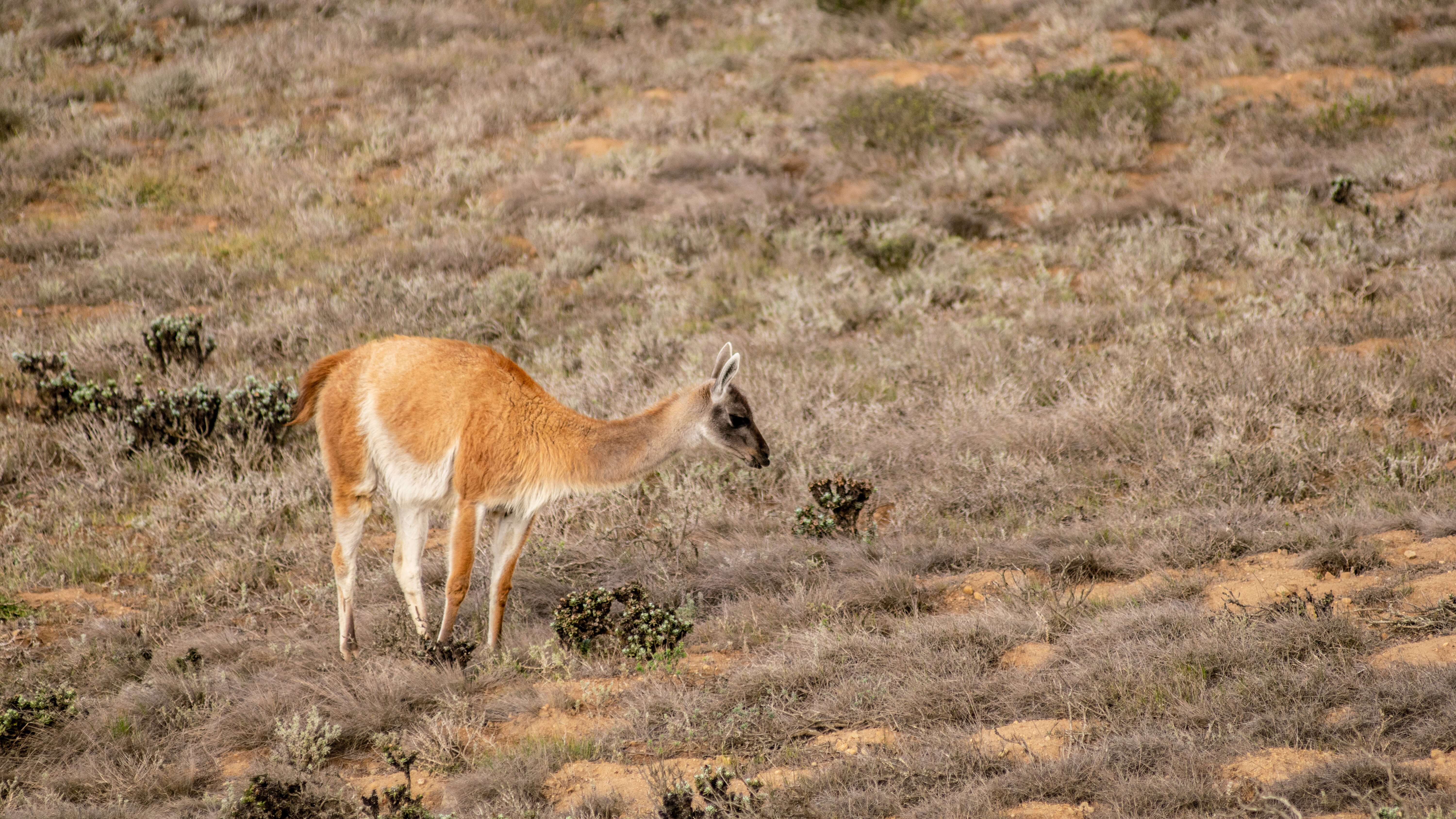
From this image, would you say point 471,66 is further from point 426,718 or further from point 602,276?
point 426,718

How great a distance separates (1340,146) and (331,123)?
1266 centimetres

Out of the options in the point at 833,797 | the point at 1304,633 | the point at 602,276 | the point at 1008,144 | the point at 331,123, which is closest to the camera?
the point at 833,797

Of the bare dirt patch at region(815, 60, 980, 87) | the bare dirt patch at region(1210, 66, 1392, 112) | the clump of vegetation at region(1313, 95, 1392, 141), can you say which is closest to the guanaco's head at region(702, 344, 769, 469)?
the clump of vegetation at region(1313, 95, 1392, 141)

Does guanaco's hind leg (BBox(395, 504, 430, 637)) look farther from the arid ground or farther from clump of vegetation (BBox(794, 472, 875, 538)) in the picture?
clump of vegetation (BBox(794, 472, 875, 538))

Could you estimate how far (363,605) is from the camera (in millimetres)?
6391

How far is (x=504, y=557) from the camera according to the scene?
575 centimetres

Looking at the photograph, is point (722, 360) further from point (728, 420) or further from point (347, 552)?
point (347, 552)

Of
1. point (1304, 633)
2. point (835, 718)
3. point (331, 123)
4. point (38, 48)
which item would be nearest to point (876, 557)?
point (835, 718)

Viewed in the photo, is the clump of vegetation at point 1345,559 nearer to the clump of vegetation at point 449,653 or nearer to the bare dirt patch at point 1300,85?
the clump of vegetation at point 449,653

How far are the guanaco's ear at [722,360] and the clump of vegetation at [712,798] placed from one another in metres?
2.15

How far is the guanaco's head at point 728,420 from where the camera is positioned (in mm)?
5645

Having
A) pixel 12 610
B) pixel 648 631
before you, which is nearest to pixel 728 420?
pixel 648 631

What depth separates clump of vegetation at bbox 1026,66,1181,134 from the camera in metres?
12.9

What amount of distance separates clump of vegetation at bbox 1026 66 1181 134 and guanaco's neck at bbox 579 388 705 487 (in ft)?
30.7
